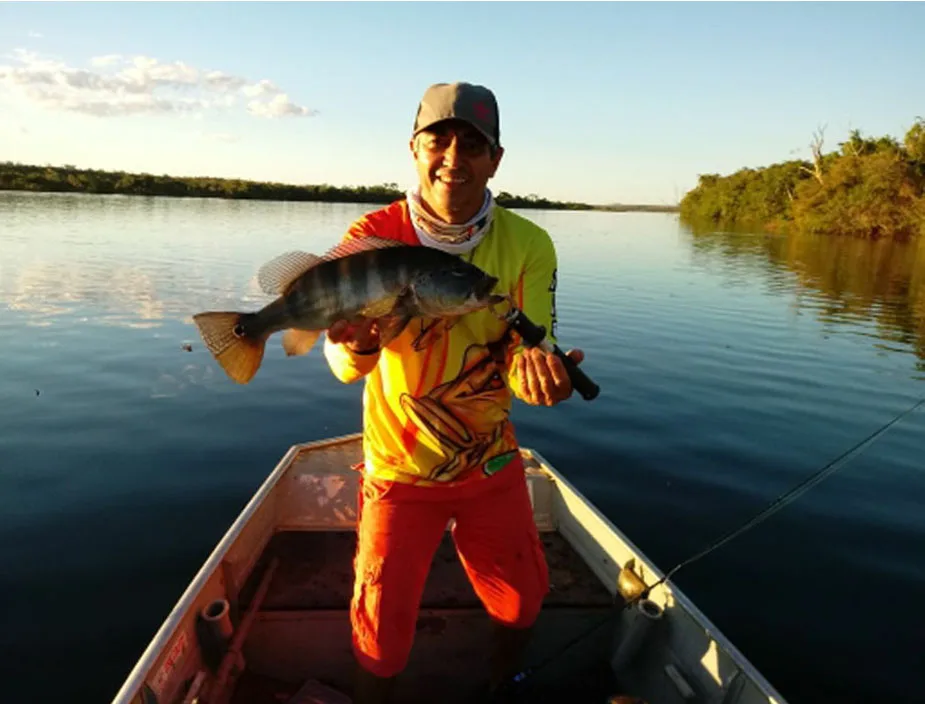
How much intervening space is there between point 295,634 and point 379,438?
2023 mm

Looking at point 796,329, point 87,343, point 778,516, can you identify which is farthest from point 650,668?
point 796,329

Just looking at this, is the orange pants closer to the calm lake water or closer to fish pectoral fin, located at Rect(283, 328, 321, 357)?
fish pectoral fin, located at Rect(283, 328, 321, 357)

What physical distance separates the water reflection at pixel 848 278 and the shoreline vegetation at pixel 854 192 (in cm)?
616

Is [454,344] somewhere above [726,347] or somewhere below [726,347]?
above

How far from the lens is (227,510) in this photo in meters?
7.35

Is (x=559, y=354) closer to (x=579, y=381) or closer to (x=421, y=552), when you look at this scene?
(x=579, y=381)

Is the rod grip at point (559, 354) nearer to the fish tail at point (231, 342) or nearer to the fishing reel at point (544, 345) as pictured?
the fishing reel at point (544, 345)

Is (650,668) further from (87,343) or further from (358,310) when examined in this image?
(87,343)

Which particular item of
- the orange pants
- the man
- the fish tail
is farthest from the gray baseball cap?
the orange pants

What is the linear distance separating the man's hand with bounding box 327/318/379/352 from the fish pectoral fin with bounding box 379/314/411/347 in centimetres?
7

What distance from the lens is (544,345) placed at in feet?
8.95

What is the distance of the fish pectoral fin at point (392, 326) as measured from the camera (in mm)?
2842

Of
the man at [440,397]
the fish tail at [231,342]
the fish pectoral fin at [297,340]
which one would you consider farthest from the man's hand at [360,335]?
the fish tail at [231,342]

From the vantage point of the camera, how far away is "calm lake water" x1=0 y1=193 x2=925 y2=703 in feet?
18.1
